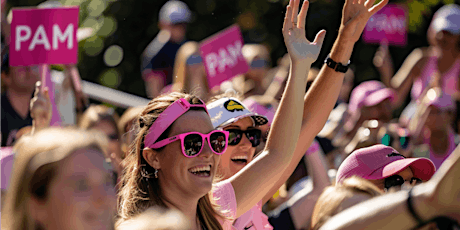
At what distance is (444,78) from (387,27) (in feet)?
9.28

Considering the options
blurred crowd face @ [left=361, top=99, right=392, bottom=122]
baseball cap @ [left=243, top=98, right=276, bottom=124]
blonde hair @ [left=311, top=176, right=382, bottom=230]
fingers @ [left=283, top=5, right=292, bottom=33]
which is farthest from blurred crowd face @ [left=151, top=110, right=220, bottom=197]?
blurred crowd face @ [left=361, top=99, right=392, bottom=122]

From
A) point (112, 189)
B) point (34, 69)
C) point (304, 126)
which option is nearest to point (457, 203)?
point (112, 189)

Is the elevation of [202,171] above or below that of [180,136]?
below

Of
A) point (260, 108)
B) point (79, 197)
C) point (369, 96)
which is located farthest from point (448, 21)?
point (79, 197)

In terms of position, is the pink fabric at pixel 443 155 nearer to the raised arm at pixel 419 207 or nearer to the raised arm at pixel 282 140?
the raised arm at pixel 282 140

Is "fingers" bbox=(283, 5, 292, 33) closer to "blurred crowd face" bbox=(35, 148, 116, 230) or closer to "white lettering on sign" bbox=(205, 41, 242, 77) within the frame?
"blurred crowd face" bbox=(35, 148, 116, 230)

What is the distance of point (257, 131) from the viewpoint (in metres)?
3.94

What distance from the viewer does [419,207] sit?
1.25 metres

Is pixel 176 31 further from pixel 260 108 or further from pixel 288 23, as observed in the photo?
pixel 288 23

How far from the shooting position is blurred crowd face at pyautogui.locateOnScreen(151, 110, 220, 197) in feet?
9.42

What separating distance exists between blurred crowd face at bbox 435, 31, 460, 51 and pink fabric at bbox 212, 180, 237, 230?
5.21 metres

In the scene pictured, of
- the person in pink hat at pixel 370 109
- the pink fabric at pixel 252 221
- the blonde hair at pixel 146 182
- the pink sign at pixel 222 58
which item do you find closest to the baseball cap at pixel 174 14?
the pink sign at pixel 222 58

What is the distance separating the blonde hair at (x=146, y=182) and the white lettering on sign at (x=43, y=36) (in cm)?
300

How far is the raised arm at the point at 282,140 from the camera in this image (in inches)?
121
